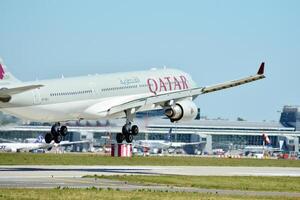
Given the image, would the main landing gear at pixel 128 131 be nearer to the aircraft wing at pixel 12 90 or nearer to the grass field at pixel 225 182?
the grass field at pixel 225 182

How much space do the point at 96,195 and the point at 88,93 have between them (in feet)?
105

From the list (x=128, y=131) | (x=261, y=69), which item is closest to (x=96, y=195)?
(x=128, y=131)

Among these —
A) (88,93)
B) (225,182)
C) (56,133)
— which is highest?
(88,93)

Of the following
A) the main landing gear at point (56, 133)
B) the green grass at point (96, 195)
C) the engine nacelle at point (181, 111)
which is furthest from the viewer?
the engine nacelle at point (181, 111)

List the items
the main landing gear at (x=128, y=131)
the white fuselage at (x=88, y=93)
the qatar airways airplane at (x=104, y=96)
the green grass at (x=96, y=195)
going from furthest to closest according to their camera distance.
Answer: the main landing gear at (x=128, y=131), the white fuselage at (x=88, y=93), the qatar airways airplane at (x=104, y=96), the green grass at (x=96, y=195)

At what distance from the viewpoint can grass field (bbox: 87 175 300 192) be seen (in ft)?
239

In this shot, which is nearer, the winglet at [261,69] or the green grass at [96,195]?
the green grass at [96,195]

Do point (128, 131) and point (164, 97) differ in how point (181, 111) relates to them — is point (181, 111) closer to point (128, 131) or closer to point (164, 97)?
point (164, 97)

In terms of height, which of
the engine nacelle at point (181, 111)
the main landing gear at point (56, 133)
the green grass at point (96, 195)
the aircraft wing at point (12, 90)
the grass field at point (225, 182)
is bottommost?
the green grass at point (96, 195)

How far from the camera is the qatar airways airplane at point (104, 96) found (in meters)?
83.9

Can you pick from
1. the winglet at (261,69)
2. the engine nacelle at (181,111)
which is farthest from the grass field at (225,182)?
the winglet at (261,69)

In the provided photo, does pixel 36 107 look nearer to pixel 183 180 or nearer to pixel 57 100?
pixel 57 100

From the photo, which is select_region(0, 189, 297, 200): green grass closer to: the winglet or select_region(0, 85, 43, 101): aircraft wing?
select_region(0, 85, 43, 101): aircraft wing

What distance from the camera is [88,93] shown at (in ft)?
296
